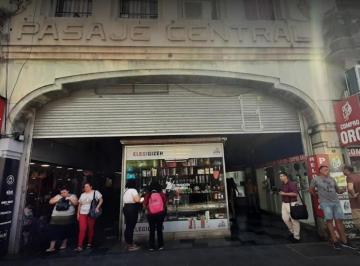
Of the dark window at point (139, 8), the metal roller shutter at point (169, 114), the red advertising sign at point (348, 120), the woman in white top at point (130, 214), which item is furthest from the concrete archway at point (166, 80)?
the woman in white top at point (130, 214)

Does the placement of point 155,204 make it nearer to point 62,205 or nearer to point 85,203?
point 85,203

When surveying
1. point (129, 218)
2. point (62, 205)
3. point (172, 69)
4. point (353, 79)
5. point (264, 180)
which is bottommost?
point (129, 218)

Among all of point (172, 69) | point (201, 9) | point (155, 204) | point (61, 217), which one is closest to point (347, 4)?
point (201, 9)

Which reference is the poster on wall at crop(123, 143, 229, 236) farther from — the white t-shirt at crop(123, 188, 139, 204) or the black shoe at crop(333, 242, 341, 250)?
the black shoe at crop(333, 242, 341, 250)

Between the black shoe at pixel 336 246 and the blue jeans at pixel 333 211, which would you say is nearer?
the black shoe at pixel 336 246

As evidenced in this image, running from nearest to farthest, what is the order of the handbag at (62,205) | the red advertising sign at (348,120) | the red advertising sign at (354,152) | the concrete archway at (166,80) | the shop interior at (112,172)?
the handbag at (62,205) < the red advertising sign at (348,120) < the concrete archway at (166,80) < the red advertising sign at (354,152) < the shop interior at (112,172)

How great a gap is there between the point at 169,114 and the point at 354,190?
5175mm

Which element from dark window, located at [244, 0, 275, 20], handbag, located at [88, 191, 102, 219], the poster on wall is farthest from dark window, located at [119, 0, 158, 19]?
handbag, located at [88, 191, 102, 219]

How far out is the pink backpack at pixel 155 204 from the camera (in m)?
6.04

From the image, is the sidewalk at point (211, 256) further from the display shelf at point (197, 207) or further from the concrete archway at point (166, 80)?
the concrete archway at point (166, 80)

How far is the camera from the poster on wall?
7.58 meters

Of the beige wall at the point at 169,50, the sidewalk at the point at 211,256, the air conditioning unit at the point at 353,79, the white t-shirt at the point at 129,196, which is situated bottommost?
the sidewalk at the point at 211,256

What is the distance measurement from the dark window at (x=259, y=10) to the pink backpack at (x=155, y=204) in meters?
6.05

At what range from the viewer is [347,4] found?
7.84 m
